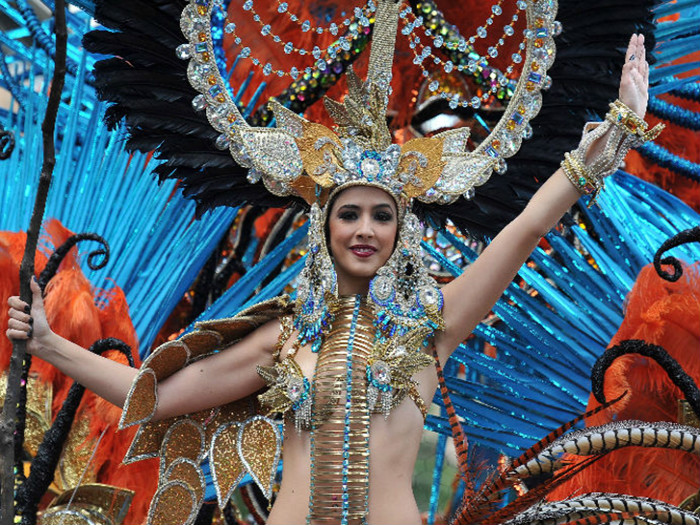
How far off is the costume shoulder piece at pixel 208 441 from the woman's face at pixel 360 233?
0.72ft

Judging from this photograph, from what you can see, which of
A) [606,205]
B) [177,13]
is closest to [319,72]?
[177,13]

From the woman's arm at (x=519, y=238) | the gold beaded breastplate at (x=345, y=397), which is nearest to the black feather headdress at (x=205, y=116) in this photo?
the woman's arm at (x=519, y=238)

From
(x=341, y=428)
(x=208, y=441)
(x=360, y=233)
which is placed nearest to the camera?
(x=341, y=428)

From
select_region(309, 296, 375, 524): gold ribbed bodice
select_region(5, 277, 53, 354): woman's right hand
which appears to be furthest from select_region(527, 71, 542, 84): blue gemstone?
select_region(5, 277, 53, 354): woman's right hand

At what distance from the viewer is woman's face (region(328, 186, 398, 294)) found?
2.67m

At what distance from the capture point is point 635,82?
8.41 ft

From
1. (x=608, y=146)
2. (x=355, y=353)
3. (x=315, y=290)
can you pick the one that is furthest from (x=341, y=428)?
(x=608, y=146)

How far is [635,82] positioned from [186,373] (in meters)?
1.36

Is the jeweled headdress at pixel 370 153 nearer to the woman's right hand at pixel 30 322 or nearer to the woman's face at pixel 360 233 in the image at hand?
the woman's face at pixel 360 233

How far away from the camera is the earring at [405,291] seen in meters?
2.65

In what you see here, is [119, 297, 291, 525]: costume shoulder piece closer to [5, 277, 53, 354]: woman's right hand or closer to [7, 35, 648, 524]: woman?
[7, 35, 648, 524]: woman

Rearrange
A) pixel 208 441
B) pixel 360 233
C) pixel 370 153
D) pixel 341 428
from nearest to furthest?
1. pixel 341 428
2. pixel 360 233
3. pixel 370 153
4. pixel 208 441

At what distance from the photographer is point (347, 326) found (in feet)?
8.79

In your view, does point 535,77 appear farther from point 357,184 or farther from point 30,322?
point 30,322
